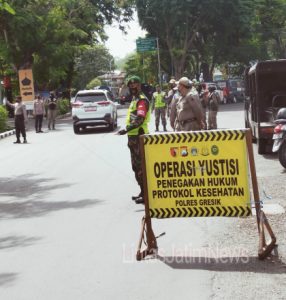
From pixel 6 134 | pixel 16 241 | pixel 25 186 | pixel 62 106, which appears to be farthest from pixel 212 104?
pixel 62 106

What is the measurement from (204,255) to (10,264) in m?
1.87

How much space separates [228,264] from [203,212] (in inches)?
26.0

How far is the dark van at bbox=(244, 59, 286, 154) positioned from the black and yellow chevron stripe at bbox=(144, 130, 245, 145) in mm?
8098

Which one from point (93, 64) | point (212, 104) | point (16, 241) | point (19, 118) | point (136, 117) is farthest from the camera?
point (93, 64)

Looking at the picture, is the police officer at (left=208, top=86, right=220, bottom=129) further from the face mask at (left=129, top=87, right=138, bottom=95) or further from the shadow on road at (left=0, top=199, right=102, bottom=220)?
the face mask at (left=129, top=87, right=138, bottom=95)

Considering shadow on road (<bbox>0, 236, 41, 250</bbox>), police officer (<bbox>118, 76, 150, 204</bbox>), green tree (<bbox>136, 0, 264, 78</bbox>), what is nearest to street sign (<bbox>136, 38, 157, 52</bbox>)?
green tree (<bbox>136, 0, 264, 78</bbox>)

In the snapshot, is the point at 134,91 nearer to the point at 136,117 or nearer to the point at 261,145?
the point at 136,117

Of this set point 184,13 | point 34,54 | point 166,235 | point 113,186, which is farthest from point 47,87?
point 166,235

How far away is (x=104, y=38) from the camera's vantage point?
56.4m

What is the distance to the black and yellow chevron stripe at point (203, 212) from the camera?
246 inches

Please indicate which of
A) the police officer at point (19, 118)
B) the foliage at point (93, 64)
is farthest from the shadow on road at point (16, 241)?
the foliage at point (93, 64)

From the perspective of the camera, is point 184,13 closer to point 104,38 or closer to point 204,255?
point 104,38

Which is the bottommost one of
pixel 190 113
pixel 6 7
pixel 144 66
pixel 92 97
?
pixel 92 97

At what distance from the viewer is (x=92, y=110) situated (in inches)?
998
